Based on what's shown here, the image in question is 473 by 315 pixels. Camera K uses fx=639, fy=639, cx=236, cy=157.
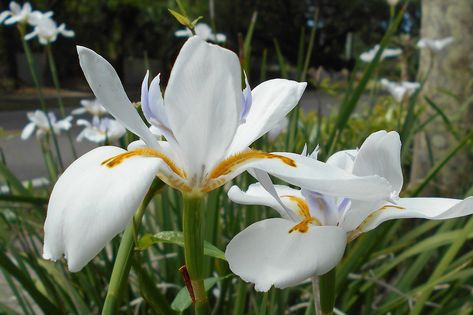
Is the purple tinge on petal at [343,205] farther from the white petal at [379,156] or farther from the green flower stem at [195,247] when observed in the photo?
the green flower stem at [195,247]

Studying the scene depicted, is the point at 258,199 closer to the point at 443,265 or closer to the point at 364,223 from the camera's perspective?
the point at 364,223

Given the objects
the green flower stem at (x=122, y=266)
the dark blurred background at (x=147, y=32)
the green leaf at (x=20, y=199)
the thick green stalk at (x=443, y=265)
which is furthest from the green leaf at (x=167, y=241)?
the dark blurred background at (x=147, y=32)

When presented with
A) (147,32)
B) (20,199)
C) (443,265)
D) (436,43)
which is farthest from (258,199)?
(147,32)

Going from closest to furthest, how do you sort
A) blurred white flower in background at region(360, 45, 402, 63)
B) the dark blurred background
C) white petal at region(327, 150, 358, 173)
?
white petal at region(327, 150, 358, 173) < blurred white flower in background at region(360, 45, 402, 63) < the dark blurred background

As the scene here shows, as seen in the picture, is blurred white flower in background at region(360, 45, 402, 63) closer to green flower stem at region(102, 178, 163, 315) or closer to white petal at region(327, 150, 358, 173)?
white petal at region(327, 150, 358, 173)

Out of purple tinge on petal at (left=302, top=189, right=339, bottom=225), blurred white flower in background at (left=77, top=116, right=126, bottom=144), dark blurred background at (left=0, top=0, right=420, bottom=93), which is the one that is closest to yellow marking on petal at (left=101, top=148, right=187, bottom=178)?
purple tinge on petal at (left=302, top=189, right=339, bottom=225)

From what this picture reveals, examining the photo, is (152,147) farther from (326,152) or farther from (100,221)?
(326,152)
